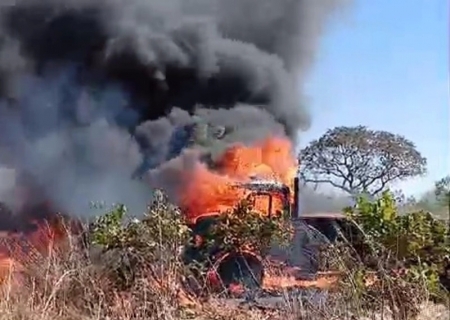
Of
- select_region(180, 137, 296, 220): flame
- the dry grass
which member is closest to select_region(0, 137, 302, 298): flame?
select_region(180, 137, 296, 220): flame

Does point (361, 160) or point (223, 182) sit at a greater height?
point (361, 160)

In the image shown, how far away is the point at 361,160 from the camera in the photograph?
21.0 ft

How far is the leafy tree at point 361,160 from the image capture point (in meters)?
6.29

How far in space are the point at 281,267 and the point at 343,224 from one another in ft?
1.94

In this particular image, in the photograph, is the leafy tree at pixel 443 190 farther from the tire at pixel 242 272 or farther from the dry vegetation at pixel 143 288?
the tire at pixel 242 272

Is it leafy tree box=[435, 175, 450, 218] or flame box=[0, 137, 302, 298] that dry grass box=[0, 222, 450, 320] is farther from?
leafy tree box=[435, 175, 450, 218]

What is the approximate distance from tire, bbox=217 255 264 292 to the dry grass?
39 centimetres

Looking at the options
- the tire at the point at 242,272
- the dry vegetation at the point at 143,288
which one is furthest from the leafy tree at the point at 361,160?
the dry vegetation at the point at 143,288

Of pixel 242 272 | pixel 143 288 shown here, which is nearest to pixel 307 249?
pixel 242 272

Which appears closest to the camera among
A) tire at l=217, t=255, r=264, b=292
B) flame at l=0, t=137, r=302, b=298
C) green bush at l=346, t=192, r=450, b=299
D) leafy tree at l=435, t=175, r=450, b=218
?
green bush at l=346, t=192, r=450, b=299

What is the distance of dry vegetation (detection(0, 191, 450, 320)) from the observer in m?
4.83

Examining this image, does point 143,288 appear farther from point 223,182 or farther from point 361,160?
point 361,160

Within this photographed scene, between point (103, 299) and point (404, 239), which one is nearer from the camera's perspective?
point (103, 299)

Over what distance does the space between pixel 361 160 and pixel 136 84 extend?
204 cm
